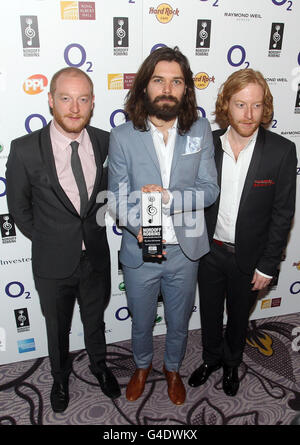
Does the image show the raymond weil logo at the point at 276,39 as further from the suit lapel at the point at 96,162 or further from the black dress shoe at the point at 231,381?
the black dress shoe at the point at 231,381

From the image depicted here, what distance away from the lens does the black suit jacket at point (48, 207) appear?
228 centimetres

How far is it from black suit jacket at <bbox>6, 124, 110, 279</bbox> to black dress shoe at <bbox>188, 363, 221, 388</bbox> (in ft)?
3.70

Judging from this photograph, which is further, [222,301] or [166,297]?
[222,301]

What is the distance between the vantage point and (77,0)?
2.47 metres

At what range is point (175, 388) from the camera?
109 inches

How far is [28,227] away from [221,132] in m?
1.36

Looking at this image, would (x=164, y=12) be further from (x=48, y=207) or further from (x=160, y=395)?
(x=160, y=395)

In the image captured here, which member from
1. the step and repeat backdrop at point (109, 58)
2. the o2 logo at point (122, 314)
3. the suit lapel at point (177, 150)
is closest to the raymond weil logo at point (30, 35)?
the step and repeat backdrop at point (109, 58)

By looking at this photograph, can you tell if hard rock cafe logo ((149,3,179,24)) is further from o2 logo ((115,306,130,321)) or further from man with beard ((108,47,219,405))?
o2 logo ((115,306,130,321))

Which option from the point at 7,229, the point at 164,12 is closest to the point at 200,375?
the point at 7,229

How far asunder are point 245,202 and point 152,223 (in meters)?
0.61

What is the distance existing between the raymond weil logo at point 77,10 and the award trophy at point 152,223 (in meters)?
1.26

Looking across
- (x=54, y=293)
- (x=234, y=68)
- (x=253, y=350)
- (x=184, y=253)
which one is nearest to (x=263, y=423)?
(x=253, y=350)

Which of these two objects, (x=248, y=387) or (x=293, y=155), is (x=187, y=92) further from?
(x=248, y=387)
